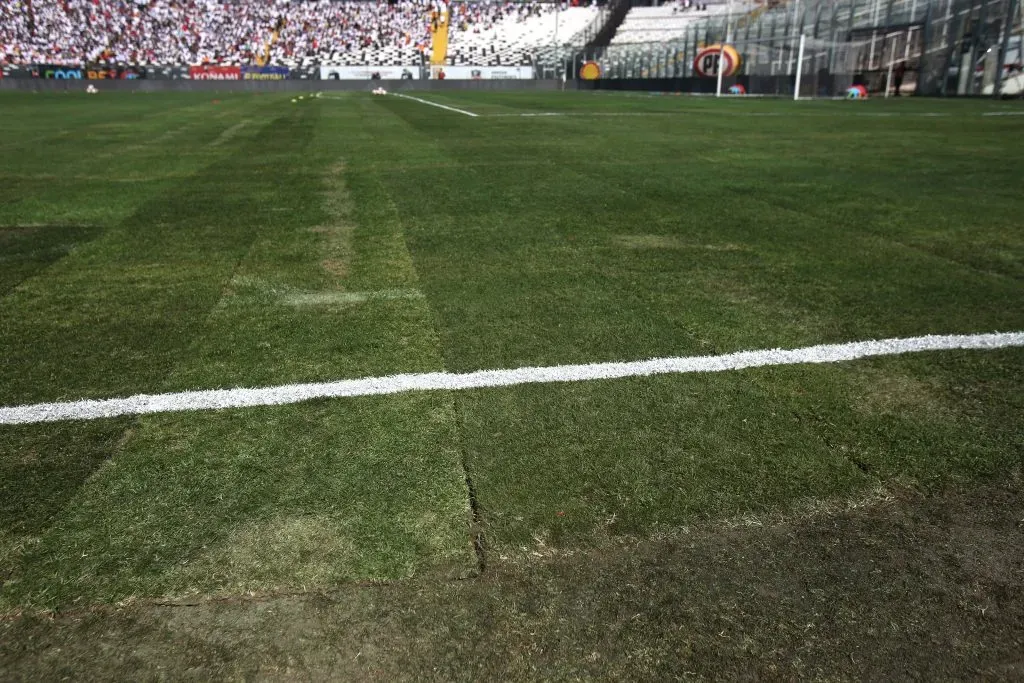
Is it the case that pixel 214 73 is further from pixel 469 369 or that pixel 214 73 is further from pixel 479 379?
pixel 479 379

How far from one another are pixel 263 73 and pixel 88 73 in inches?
474

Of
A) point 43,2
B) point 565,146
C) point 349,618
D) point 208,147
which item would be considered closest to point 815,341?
point 349,618

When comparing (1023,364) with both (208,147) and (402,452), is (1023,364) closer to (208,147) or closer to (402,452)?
(402,452)

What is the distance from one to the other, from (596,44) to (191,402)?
6133 cm

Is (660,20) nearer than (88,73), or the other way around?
(88,73)

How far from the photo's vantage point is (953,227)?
19.2 feet

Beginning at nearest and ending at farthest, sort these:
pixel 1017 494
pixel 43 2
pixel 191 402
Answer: pixel 1017 494
pixel 191 402
pixel 43 2

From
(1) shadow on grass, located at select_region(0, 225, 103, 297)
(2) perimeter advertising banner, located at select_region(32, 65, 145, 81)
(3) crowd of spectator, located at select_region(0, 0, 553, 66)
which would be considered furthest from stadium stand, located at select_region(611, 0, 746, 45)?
(1) shadow on grass, located at select_region(0, 225, 103, 297)

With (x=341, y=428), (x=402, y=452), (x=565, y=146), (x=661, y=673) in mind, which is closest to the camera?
(x=661, y=673)

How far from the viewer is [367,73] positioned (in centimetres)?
5875

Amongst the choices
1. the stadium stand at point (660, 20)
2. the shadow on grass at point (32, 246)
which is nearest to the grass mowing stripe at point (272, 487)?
the shadow on grass at point (32, 246)

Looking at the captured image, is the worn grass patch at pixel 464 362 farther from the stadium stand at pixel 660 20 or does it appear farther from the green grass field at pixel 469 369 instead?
the stadium stand at pixel 660 20

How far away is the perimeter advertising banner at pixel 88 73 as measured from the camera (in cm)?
5162

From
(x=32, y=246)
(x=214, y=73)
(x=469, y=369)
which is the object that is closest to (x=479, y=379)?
(x=469, y=369)
